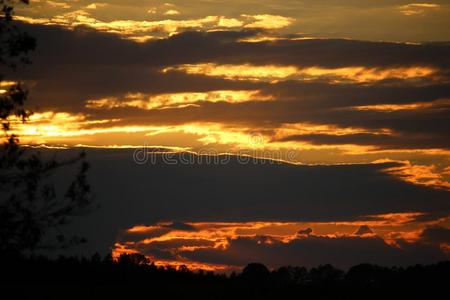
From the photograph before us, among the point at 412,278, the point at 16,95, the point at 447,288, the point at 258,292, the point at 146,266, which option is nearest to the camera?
the point at 16,95

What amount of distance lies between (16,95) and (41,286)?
8771mm

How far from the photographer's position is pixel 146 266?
4006 cm

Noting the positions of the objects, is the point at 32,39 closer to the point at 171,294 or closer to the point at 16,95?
the point at 16,95

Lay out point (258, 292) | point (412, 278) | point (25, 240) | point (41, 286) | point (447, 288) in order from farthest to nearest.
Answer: point (412, 278)
point (447, 288)
point (258, 292)
point (41, 286)
point (25, 240)

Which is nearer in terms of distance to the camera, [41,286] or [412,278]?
[41,286]

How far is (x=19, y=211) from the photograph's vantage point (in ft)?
86.3

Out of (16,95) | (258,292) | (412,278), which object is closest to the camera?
(16,95)

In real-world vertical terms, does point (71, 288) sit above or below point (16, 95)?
below

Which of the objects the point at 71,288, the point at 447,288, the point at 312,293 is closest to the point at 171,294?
the point at 71,288

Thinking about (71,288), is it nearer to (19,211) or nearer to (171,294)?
(171,294)

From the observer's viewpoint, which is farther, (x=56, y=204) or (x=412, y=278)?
(x=412, y=278)

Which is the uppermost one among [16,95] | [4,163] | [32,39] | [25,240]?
[32,39]

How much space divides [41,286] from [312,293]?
11429 mm

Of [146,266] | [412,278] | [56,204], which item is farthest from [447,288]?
[56,204]
